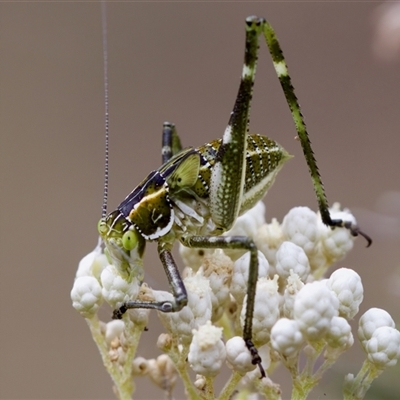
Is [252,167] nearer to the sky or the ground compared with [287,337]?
nearer to the sky

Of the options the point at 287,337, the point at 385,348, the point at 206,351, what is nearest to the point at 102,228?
the point at 206,351

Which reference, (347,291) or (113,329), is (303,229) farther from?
(113,329)

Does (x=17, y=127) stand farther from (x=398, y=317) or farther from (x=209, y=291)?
(x=398, y=317)

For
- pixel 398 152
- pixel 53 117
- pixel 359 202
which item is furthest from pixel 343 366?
pixel 53 117

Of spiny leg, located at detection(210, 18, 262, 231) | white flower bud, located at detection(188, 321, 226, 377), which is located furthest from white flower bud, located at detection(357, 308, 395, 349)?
spiny leg, located at detection(210, 18, 262, 231)

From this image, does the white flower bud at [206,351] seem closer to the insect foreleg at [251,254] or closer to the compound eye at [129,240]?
the insect foreleg at [251,254]

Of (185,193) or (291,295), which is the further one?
(185,193)
